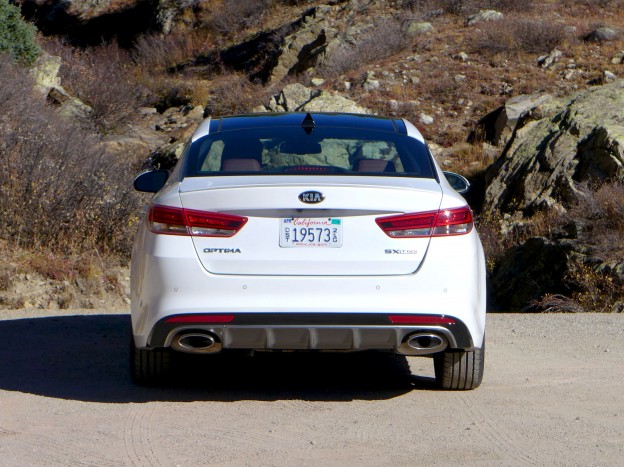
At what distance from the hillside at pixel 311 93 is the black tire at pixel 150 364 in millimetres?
5056

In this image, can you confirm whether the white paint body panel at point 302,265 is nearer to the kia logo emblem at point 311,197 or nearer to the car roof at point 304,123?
the kia logo emblem at point 311,197

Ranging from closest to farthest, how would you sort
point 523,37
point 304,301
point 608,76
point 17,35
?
point 304,301 → point 608,76 → point 17,35 → point 523,37

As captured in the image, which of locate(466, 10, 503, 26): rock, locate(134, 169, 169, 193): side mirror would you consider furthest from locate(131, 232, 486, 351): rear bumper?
locate(466, 10, 503, 26): rock

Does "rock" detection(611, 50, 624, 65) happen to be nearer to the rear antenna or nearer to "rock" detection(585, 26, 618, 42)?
"rock" detection(585, 26, 618, 42)

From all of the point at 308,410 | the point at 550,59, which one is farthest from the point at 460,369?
the point at 550,59

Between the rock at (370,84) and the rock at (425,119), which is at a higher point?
the rock at (370,84)

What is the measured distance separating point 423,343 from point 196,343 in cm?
120

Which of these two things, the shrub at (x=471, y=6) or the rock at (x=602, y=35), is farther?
the shrub at (x=471, y=6)

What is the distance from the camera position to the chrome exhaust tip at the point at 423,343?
17.5 ft

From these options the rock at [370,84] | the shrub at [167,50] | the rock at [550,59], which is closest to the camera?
the rock at [370,84]

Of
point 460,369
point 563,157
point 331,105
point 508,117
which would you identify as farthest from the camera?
point 331,105

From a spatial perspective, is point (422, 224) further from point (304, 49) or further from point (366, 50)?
point (304, 49)

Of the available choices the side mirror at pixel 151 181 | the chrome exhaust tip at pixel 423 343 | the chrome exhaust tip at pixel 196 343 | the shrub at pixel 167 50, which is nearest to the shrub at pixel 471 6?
the shrub at pixel 167 50

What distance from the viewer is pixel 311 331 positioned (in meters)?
5.24
